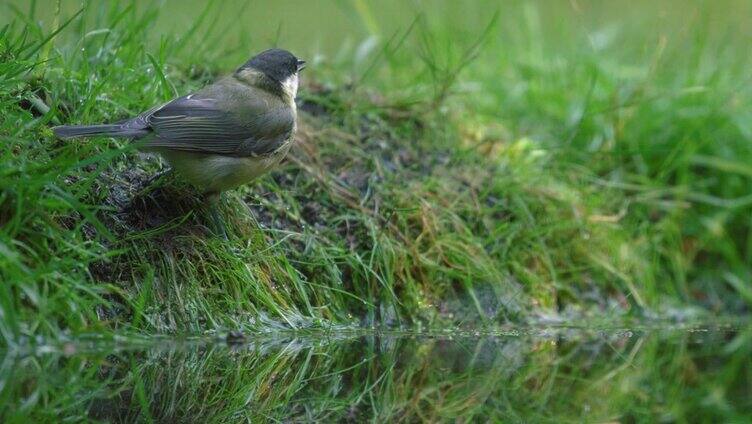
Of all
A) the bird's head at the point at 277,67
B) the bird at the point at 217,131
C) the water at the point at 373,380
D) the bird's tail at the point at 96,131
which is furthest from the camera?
the bird's head at the point at 277,67

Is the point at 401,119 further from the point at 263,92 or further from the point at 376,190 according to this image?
the point at 263,92

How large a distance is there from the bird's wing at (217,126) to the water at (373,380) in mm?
833

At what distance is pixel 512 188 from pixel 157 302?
8.46ft

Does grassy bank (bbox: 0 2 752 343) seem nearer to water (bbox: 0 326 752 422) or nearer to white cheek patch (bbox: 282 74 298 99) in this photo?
water (bbox: 0 326 752 422)

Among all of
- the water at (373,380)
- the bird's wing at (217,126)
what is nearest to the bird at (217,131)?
the bird's wing at (217,126)

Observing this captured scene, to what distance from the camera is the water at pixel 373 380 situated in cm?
334

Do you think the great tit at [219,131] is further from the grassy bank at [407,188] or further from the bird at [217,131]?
the grassy bank at [407,188]

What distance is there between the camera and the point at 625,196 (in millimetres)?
6938

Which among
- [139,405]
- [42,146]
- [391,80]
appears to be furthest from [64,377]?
[391,80]

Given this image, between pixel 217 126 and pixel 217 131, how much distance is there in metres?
0.03

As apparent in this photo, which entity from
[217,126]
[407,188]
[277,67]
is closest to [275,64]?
[277,67]

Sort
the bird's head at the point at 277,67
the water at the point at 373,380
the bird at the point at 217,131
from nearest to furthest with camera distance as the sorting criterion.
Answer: the water at the point at 373,380 < the bird at the point at 217,131 < the bird's head at the point at 277,67

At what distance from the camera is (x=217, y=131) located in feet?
15.5

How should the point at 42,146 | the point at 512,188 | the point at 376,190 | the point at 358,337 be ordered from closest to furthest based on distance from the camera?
the point at 42,146 < the point at 358,337 < the point at 376,190 < the point at 512,188
